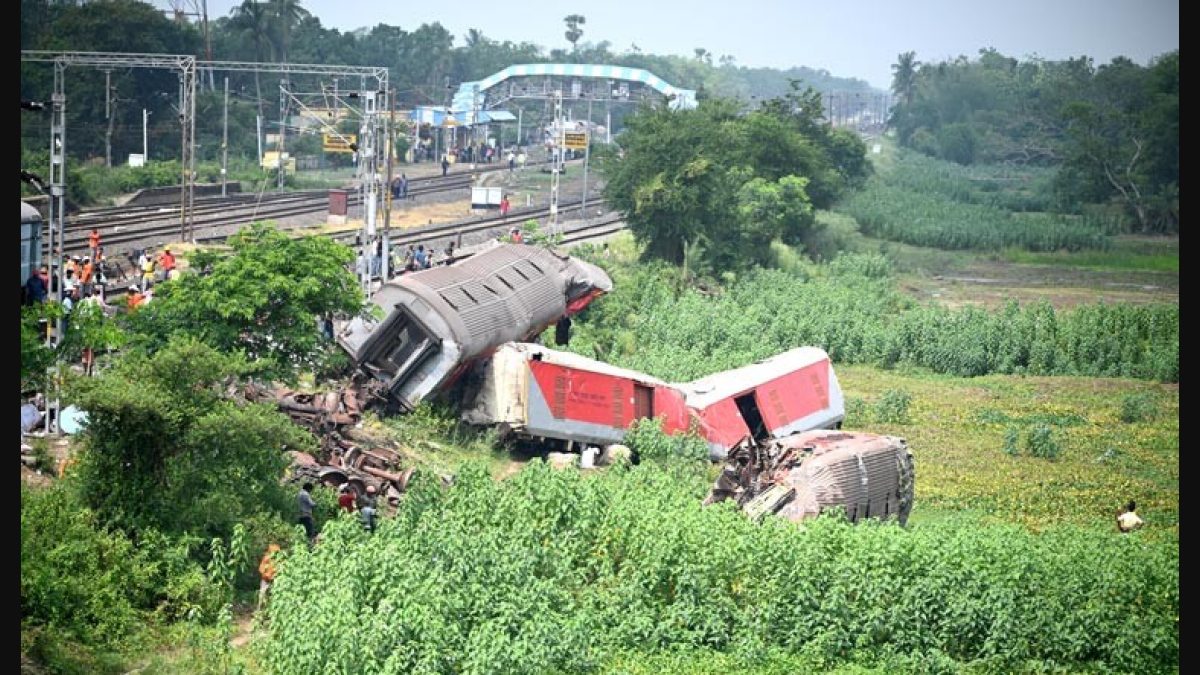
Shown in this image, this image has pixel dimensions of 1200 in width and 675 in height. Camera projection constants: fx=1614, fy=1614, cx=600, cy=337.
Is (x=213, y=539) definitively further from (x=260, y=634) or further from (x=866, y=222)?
(x=866, y=222)

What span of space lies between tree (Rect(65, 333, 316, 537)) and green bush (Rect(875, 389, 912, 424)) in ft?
51.5

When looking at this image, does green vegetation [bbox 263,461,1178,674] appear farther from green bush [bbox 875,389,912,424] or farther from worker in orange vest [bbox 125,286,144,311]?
green bush [bbox 875,389,912,424]

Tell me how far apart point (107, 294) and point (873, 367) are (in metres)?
18.1

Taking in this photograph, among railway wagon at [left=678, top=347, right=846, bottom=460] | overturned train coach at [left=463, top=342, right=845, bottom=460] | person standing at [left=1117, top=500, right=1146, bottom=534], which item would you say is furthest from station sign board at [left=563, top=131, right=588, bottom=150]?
person standing at [left=1117, top=500, right=1146, bottom=534]

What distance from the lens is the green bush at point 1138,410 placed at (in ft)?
111

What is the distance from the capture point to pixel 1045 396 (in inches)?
1425

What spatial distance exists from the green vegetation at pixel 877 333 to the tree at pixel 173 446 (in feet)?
48.5

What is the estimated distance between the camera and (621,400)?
87.6 ft

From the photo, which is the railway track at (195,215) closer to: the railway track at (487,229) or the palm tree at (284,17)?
the railway track at (487,229)

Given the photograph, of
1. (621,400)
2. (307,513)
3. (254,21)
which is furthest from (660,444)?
(254,21)

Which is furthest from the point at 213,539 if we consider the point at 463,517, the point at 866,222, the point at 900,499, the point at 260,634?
the point at 866,222

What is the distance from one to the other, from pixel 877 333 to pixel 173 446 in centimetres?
2378

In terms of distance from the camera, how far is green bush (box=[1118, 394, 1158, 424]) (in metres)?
33.9

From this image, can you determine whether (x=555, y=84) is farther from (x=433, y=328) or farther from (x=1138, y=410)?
(x=433, y=328)
